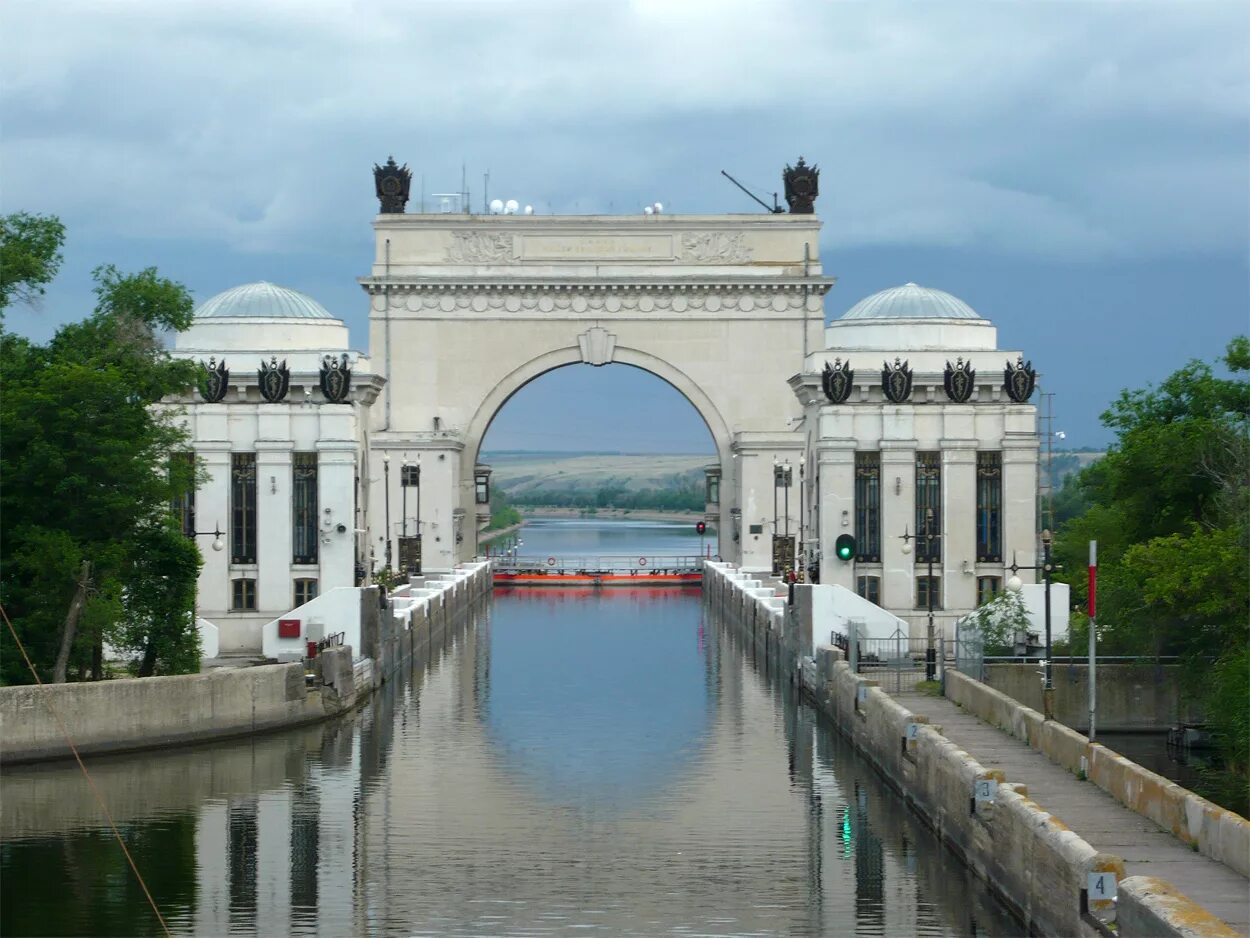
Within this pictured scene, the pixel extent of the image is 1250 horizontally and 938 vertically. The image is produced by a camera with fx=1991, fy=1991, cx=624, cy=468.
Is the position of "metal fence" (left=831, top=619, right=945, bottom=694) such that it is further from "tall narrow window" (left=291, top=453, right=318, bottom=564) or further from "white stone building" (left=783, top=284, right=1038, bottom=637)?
"tall narrow window" (left=291, top=453, right=318, bottom=564)

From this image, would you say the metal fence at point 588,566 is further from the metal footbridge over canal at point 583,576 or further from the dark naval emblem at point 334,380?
the dark naval emblem at point 334,380

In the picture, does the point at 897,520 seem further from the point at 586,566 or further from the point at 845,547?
the point at 586,566

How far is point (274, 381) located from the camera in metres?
45.7

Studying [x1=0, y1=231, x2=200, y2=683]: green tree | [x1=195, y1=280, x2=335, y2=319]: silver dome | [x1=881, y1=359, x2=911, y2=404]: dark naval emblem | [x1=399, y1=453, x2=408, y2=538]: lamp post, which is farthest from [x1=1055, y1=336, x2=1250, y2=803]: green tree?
[x1=399, y1=453, x2=408, y2=538]: lamp post

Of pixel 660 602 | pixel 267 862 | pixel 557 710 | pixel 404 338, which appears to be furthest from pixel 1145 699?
pixel 404 338

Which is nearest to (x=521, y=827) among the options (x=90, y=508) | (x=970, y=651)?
(x=90, y=508)

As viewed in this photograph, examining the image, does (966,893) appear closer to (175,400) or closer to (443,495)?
(175,400)

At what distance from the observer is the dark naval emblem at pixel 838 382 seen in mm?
46812

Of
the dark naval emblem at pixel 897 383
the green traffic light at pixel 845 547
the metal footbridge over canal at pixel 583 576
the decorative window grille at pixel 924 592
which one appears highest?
the dark naval emblem at pixel 897 383

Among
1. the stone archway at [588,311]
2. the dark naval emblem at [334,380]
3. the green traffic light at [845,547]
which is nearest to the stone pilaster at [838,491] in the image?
the green traffic light at [845,547]

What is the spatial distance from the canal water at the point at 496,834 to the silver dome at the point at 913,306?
20831 millimetres

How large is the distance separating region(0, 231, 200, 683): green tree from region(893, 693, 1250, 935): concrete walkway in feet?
45.5

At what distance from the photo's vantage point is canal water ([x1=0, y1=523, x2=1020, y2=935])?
2145cm

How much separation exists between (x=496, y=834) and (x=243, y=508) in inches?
857
